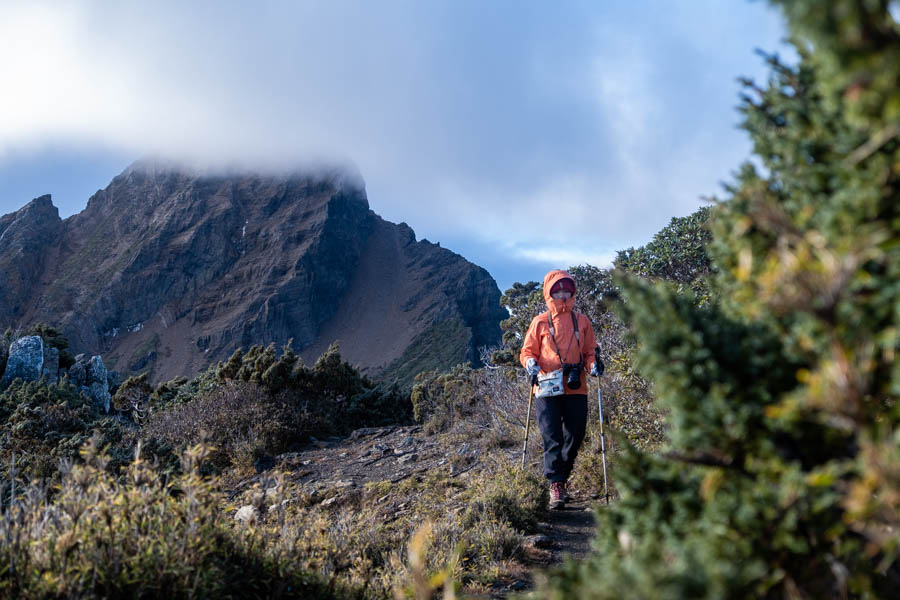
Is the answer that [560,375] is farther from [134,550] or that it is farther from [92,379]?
[92,379]

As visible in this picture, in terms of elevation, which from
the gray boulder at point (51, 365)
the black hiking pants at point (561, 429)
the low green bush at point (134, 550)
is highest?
the gray boulder at point (51, 365)

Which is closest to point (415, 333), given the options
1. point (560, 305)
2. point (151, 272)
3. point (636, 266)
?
point (151, 272)

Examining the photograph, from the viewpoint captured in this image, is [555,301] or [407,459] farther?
[407,459]

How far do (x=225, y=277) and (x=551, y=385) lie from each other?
64.0 meters

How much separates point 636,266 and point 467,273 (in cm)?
5770

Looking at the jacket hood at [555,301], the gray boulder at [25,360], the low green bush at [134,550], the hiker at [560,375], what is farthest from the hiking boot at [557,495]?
the gray boulder at [25,360]

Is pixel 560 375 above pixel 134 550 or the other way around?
above

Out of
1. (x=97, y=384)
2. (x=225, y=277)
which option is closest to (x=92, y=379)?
(x=97, y=384)

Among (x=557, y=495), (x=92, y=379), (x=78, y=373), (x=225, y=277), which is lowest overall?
(x=557, y=495)

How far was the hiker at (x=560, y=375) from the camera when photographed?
221 inches

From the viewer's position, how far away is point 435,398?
1320cm

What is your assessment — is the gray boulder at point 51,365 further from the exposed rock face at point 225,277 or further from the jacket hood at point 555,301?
the exposed rock face at point 225,277

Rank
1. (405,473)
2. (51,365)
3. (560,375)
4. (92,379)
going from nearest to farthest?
1. (560,375)
2. (405,473)
3. (51,365)
4. (92,379)

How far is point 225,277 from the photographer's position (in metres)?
64.2
